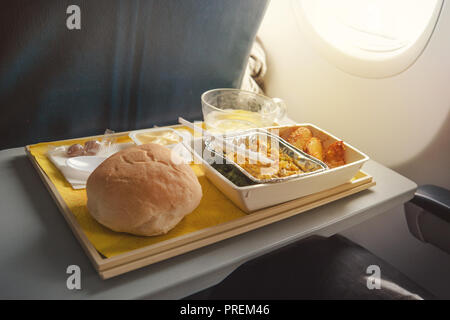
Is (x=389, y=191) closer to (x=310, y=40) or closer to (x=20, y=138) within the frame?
(x=310, y=40)

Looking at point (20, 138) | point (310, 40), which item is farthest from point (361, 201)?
point (20, 138)

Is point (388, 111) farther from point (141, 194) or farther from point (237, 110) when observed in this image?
point (141, 194)

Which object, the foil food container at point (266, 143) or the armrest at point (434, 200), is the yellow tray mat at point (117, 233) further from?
the armrest at point (434, 200)

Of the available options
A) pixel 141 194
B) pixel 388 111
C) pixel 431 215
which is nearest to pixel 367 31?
pixel 388 111

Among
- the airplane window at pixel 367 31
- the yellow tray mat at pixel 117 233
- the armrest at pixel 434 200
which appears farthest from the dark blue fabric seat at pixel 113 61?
the armrest at pixel 434 200

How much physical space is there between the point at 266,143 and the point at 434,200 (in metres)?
0.49

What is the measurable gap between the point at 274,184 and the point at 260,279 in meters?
0.29

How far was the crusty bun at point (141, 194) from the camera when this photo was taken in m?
0.63

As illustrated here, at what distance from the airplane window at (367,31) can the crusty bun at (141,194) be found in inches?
35.5

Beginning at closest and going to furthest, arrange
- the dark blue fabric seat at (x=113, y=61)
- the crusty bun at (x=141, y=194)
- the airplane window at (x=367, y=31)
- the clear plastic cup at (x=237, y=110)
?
the crusty bun at (x=141, y=194) → the dark blue fabric seat at (x=113, y=61) → the clear plastic cup at (x=237, y=110) → the airplane window at (x=367, y=31)

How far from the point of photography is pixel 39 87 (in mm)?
959

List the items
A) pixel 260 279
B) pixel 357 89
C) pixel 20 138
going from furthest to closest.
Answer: pixel 357 89
pixel 20 138
pixel 260 279

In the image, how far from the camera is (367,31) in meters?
1.46

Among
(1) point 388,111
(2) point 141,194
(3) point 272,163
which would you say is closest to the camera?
(2) point 141,194
